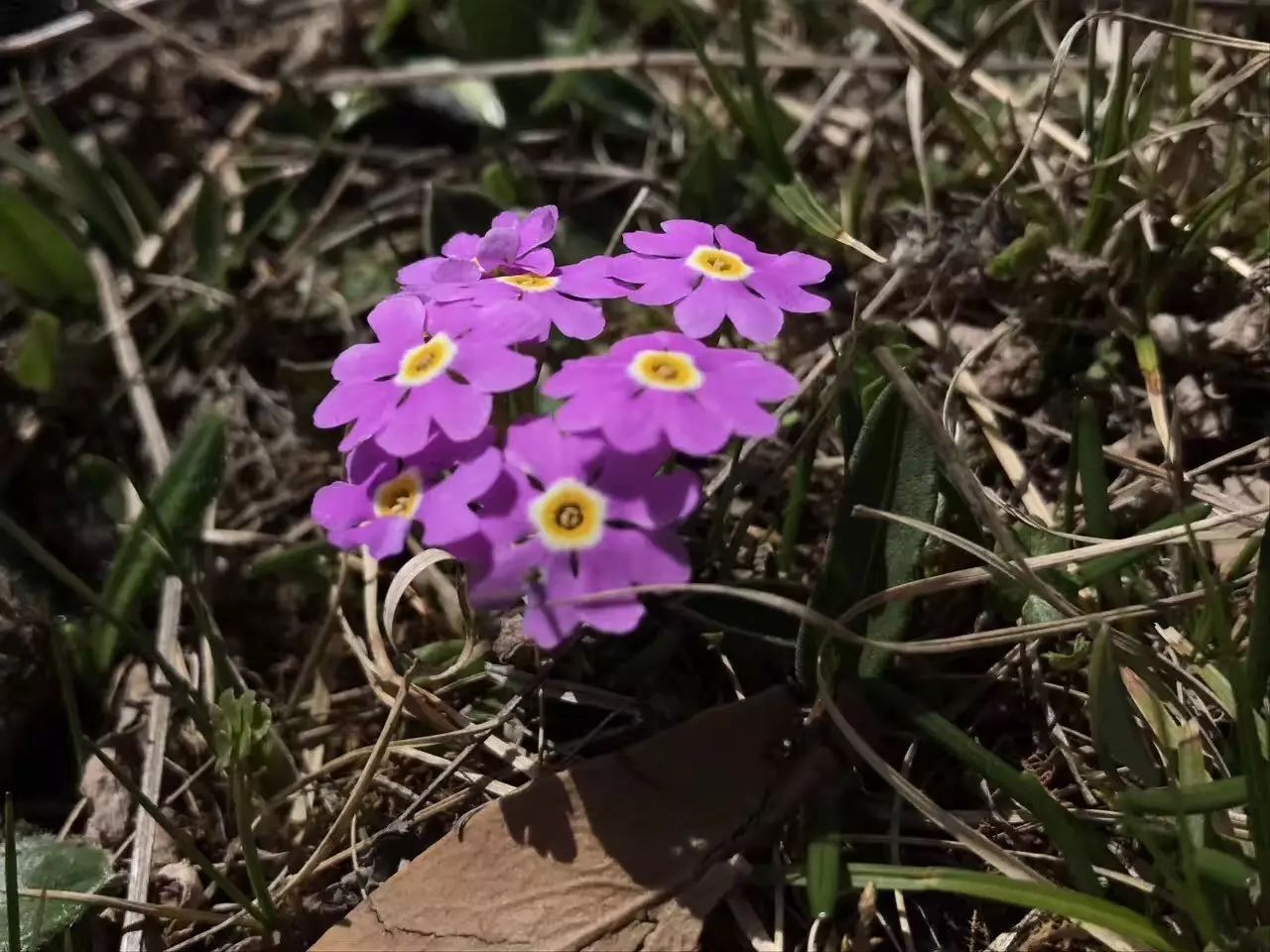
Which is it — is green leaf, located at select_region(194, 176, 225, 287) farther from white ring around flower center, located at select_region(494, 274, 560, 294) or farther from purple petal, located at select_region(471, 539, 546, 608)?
purple petal, located at select_region(471, 539, 546, 608)

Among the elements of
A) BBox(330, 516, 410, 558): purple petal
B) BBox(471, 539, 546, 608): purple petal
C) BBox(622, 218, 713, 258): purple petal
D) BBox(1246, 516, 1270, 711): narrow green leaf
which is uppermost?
BBox(622, 218, 713, 258): purple petal

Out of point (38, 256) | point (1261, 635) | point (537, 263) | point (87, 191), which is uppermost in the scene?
point (87, 191)

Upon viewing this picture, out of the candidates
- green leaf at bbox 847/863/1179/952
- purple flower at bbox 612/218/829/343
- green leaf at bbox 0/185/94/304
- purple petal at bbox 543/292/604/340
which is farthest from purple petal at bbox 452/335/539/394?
green leaf at bbox 0/185/94/304

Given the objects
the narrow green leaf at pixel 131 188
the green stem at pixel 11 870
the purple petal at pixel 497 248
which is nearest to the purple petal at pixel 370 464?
the purple petal at pixel 497 248

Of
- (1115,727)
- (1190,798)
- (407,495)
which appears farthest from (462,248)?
(1190,798)

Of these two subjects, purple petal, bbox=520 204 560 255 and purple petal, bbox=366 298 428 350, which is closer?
purple petal, bbox=366 298 428 350

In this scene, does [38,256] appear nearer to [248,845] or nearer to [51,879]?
[51,879]

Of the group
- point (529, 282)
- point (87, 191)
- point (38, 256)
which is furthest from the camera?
point (87, 191)
